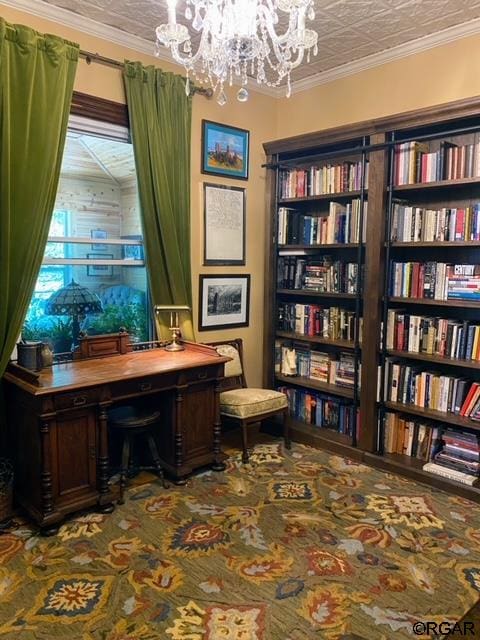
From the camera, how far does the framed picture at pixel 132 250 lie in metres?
3.57

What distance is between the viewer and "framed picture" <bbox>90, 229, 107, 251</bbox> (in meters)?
3.39

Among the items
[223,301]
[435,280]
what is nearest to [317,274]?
[223,301]

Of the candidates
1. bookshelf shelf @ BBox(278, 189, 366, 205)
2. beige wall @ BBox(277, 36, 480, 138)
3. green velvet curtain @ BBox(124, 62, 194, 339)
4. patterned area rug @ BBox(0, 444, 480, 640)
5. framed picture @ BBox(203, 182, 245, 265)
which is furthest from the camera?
framed picture @ BBox(203, 182, 245, 265)

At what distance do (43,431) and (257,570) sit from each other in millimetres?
1289

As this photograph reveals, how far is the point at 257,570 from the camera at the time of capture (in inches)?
92.3

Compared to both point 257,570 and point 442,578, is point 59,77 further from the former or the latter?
point 442,578

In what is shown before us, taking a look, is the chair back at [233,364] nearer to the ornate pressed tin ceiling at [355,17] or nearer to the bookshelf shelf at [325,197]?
the bookshelf shelf at [325,197]

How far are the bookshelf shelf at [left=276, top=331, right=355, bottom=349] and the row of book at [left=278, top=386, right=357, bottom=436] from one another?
443mm

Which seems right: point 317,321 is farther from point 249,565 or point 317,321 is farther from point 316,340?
point 249,565

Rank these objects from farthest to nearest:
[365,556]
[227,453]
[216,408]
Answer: [227,453] < [216,408] < [365,556]

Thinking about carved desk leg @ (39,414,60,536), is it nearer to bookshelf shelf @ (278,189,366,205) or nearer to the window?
the window

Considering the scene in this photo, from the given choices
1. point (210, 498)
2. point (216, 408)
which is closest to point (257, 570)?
point (210, 498)

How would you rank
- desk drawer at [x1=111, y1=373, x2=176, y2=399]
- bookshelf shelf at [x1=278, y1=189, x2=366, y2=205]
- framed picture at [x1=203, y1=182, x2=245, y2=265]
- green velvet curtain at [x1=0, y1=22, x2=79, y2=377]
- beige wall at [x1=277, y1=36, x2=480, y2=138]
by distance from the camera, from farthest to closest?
1. framed picture at [x1=203, y1=182, x2=245, y2=265]
2. bookshelf shelf at [x1=278, y1=189, x2=366, y2=205]
3. beige wall at [x1=277, y1=36, x2=480, y2=138]
4. desk drawer at [x1=111, y1=373, x2=176, y2=399]
5. green velvet curtain at [x1=0, y1=22, x2=79, y2=377]

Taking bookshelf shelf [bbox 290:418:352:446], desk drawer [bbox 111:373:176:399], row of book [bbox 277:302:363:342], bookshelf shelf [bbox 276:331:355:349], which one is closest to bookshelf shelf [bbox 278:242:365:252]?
row of book [bbox 277:302:363:342]
